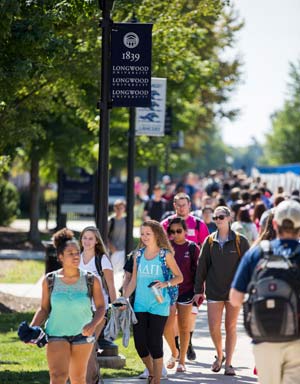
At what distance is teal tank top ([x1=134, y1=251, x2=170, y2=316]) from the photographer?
34.2 feet

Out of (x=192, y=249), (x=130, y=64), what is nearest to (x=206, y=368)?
(x=192, y=249)

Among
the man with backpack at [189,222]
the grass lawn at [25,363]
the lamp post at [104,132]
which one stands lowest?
the grass lawn at [25,363]

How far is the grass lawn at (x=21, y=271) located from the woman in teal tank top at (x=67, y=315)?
43.7ft

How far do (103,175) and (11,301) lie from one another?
7.09 meters

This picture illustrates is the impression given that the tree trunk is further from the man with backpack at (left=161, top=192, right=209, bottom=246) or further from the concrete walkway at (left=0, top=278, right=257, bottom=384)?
the man with backpack at (left=161, top=192, right=209, bottom=246)

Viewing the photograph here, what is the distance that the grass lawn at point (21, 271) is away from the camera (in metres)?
22.0

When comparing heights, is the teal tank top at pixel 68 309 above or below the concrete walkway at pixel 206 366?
above

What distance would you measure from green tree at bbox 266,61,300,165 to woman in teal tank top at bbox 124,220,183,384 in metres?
57.3

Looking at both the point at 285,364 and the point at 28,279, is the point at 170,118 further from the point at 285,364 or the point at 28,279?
the point at 285,364

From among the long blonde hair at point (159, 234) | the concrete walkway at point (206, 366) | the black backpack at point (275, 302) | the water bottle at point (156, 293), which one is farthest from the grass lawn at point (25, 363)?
the black backpack at point (275, 302)

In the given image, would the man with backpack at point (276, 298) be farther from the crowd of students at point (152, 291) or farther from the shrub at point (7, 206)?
the shrub at point (7, 206)

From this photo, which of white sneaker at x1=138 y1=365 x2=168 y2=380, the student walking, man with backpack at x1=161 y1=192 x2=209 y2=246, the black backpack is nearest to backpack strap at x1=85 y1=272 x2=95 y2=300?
the student walking

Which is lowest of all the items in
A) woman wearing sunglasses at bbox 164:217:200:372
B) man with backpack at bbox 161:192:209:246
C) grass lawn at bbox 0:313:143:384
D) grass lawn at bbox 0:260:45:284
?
grass lawn at bbox 0:260:45:284

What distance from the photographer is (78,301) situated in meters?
8.34
